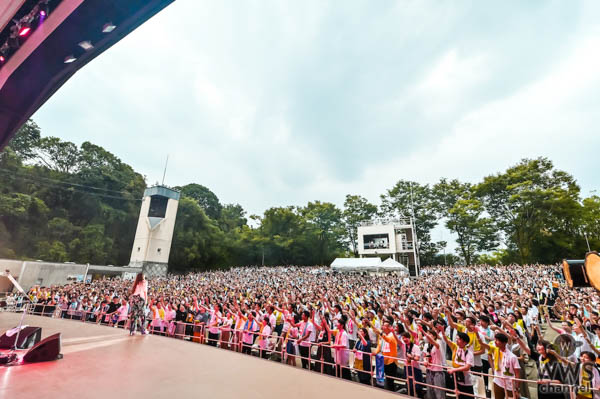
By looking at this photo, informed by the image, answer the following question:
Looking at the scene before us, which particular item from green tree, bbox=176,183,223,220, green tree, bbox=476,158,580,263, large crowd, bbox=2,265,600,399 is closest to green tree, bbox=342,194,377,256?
green tree, bbox=476,158,580,263

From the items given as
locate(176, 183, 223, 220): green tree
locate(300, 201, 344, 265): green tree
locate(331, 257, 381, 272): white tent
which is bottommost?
locate(331, 257, 381, 272): white tent

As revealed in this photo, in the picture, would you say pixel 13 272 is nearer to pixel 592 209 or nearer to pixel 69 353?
pixel 69 353

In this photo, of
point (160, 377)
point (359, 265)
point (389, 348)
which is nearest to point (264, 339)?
point (160, 377)

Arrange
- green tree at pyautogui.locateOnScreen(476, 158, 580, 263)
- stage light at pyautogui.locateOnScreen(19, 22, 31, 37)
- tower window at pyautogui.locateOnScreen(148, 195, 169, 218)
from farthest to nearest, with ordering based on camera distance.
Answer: tower window at pyautogui.locateOnScreen(148, 195, 169, 218) → green tree at pyautogui.locateOnScreen(476, 158, 580, 263) → stage light at pyautogui.locateOnScreen(19, 22, 31, 37)

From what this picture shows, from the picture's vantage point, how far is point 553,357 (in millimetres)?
3799

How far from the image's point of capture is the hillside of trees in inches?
1134

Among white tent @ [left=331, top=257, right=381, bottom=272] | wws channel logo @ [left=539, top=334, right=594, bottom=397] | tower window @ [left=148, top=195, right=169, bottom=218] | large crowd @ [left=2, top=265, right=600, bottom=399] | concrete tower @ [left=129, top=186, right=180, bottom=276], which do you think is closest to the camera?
wws channel logo @ [left=539, top=334, right=594, bottom=397]

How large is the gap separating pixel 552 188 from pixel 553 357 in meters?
35.4

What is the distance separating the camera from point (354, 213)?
148ft

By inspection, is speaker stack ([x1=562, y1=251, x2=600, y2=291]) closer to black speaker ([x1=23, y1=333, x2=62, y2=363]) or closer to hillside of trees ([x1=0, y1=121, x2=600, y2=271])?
black speaker ([x1=23, y1=333, x2=62, y2=363])

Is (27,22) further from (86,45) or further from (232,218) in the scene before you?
(232,218)

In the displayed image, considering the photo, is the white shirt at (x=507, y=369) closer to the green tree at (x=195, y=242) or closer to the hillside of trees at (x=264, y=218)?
the hillside of trees at (x=264, y=218)

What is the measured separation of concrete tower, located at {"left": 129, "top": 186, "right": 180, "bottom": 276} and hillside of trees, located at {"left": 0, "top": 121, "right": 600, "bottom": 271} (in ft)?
16.2

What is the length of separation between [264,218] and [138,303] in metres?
35.4
